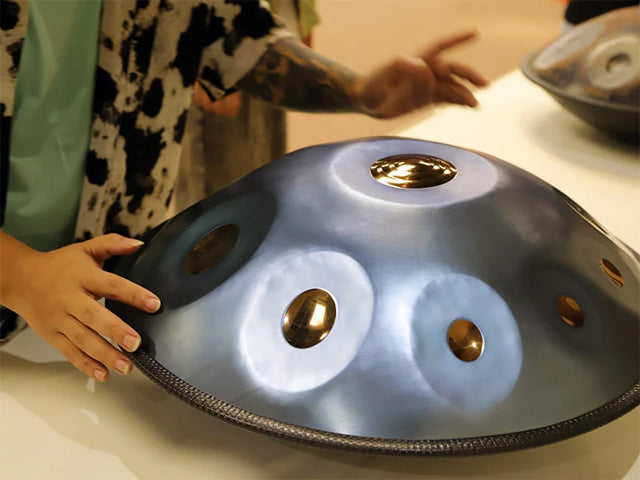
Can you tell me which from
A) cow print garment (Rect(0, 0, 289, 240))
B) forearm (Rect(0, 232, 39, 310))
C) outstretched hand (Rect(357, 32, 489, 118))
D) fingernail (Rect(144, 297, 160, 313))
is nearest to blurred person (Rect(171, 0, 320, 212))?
cow print garment (Rect(0, 0, 289, 240))

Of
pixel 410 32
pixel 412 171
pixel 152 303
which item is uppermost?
pixel 412 171

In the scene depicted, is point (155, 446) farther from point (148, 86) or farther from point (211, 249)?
point (148, 86)

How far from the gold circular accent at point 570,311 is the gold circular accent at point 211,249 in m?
0.24

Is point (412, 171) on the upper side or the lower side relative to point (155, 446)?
upper

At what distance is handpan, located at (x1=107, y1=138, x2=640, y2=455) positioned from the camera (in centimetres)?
41

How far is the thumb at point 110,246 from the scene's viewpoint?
1.79 feet

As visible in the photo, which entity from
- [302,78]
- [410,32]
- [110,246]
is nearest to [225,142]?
[302,78]

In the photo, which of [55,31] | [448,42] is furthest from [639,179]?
[55,31]

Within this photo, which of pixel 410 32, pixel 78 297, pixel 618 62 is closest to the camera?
pixel 78 297

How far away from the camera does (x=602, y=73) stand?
922 millimetres

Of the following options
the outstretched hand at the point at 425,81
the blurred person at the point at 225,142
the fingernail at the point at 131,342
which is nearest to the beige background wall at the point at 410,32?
the blurred person at the point at 225,142

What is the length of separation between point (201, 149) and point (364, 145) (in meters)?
0.90

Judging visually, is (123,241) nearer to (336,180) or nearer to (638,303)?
(336,180)

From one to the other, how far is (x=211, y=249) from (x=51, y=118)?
26 cm
